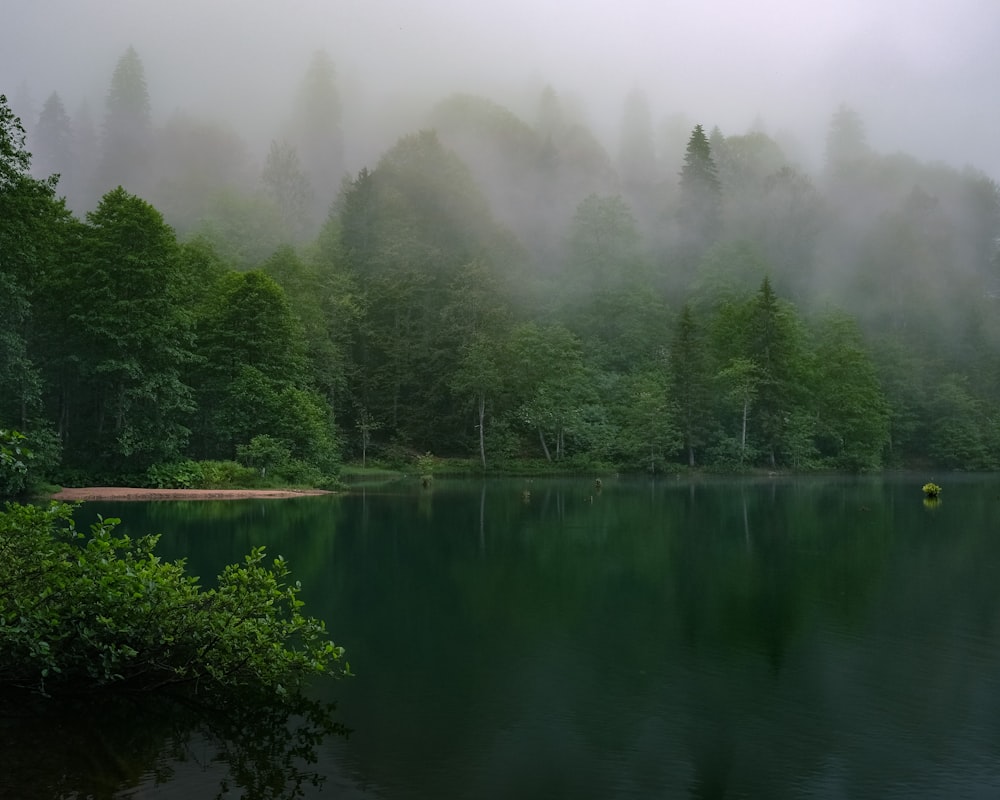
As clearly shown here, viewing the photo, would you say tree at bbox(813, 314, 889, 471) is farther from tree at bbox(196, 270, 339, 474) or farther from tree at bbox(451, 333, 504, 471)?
tree at bbox(196, 270, 339, 474)

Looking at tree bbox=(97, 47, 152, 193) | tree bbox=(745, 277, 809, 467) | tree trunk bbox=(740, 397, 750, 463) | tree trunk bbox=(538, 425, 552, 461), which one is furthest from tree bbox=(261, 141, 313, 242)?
tree trunk bbox=(740, 397, 750, 463)

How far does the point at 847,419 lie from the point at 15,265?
65782 millimetres

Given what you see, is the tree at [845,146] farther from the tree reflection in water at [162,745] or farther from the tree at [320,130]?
the tree reflection in water at [162,745]

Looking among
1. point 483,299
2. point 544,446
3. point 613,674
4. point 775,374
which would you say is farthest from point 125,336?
point 775,374

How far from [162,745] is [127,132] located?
424 ft

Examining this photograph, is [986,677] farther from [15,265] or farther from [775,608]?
[15,265]

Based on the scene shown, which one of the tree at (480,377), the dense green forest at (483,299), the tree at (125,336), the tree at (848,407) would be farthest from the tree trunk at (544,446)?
the tree at (125,336)

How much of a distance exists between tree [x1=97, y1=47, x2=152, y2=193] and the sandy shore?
8335 centimetres

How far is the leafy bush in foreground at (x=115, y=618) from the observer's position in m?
9.17

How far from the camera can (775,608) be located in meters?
16.2

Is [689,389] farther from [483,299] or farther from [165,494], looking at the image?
[165,494]

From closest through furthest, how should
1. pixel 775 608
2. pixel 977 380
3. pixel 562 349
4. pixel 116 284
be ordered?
pixel 775 608
pixel 116 284
pixel 562 349
pixel 977 380

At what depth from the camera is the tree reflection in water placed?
7.71 metres

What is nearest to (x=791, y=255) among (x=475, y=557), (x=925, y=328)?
(x=925, y=328)
